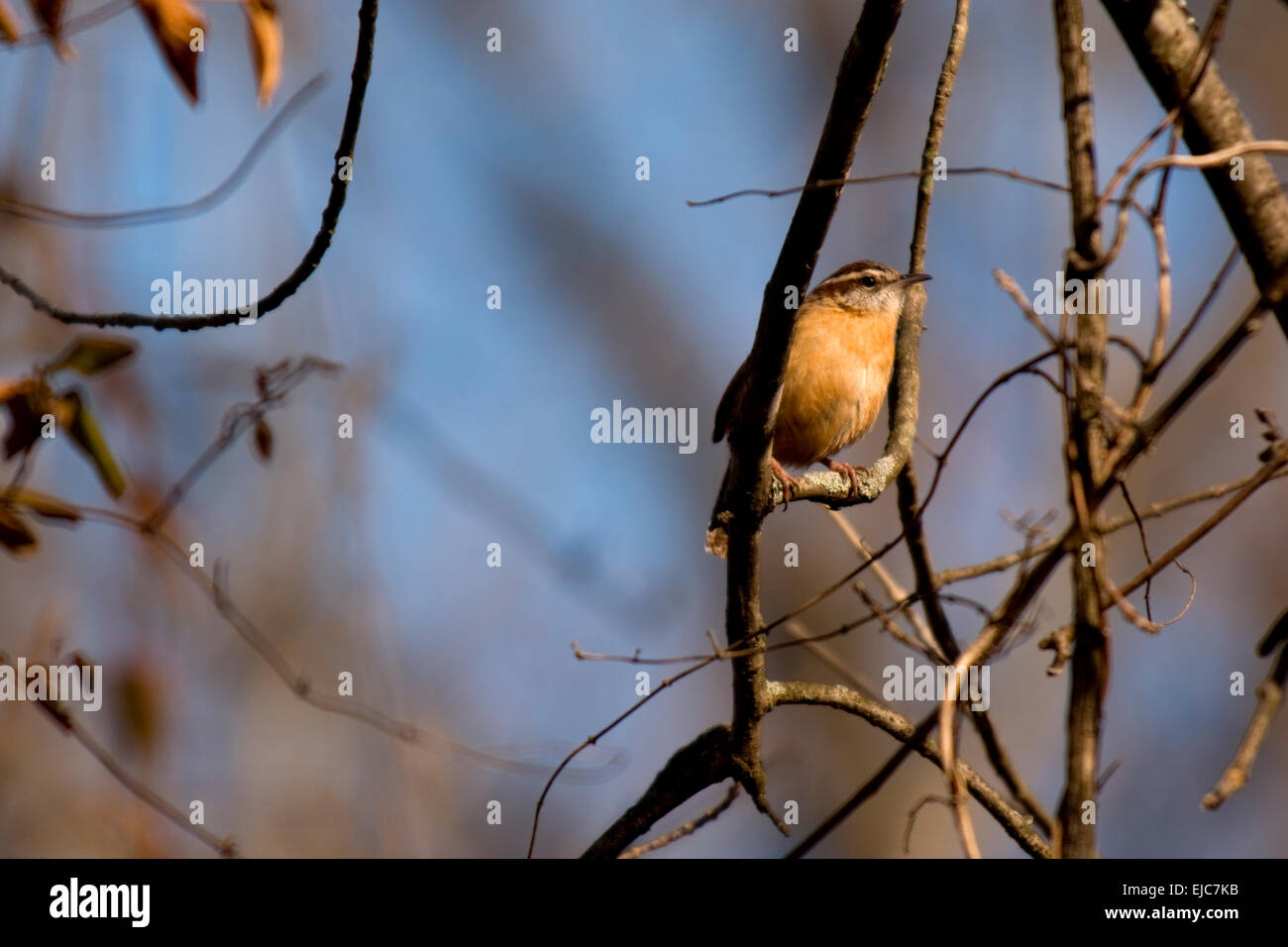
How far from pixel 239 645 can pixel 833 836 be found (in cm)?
641

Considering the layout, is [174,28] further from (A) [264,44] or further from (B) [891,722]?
(B) [891,722]

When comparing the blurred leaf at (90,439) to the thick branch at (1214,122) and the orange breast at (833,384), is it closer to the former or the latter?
the thick branch at (1214,122)

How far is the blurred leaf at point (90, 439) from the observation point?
2.42m

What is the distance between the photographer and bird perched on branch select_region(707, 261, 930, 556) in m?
5.79

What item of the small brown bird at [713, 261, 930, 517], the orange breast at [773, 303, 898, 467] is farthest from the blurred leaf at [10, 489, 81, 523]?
the orange breast at [773, 303, 898, 467]

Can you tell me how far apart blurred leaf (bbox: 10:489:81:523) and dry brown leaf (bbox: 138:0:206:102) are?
88cm

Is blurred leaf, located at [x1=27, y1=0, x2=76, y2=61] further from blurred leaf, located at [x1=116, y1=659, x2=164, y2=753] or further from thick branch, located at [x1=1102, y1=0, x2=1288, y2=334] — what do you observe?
blurred leaf, located at [x1=116, y1=659, x2=164, y2=753]

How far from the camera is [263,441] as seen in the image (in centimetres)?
370

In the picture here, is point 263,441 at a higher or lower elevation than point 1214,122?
lower

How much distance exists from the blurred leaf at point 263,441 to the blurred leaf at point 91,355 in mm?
1284

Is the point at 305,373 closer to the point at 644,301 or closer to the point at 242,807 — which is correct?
the point at 242,807

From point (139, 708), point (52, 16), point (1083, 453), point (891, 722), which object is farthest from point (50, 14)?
point (139, 708)

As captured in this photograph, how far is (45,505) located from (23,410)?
0.23 meters
